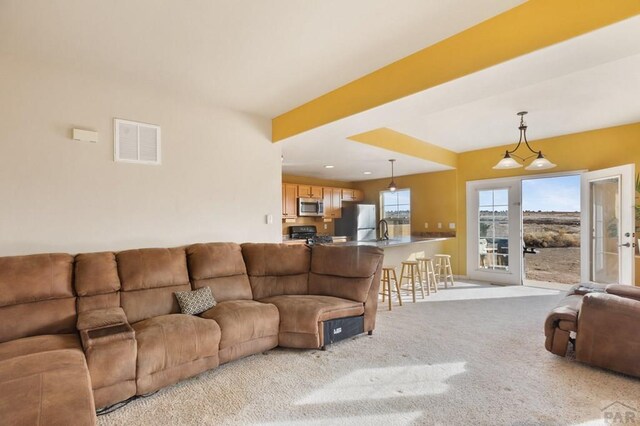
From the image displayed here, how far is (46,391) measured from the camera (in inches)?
56.4

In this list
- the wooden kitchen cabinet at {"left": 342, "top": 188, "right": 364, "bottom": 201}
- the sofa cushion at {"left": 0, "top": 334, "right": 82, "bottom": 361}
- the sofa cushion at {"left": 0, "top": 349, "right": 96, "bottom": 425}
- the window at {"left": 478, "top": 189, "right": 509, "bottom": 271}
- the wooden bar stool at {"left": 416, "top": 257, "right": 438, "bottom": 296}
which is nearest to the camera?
the sofa cushion at {"left": 0, "top": 349, "right": 96, "bottom": 425}

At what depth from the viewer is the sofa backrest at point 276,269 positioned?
348 centimetres

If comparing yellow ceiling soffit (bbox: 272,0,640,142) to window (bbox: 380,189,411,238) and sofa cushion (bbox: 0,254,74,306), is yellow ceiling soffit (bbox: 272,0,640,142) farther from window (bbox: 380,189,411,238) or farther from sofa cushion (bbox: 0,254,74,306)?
window (bbox: 380,189,411,238)

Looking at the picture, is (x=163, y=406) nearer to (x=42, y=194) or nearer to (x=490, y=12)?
(x=42, y=194)

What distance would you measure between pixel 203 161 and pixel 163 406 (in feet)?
7.90

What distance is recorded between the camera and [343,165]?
19.7 feet

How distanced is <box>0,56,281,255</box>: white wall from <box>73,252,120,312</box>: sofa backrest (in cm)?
35

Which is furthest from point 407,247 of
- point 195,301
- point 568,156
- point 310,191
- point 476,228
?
point 195,301

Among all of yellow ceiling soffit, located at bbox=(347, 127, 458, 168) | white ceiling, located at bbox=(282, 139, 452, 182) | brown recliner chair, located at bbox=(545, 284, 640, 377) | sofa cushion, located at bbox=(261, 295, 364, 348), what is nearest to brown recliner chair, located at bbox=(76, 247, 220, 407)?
sofa cushion, located at bbox=(261, 295, 364, 348)

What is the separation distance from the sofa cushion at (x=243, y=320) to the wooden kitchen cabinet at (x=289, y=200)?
3676 millimetres

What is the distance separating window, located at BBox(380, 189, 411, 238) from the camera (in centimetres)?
740

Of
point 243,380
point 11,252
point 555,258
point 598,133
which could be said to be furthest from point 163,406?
point 555,258

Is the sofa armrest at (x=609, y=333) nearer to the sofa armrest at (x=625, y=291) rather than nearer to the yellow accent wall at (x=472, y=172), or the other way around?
the sofa armrest at (x=625, y=291)

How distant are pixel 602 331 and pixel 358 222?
203 inches
